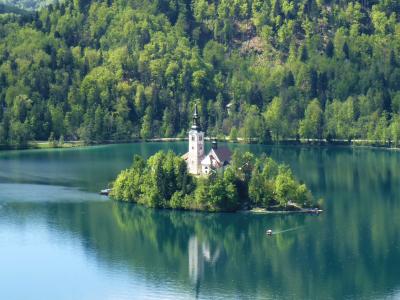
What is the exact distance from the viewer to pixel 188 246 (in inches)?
3541

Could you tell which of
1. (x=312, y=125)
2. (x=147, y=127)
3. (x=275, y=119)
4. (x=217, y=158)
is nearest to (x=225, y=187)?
(x=217, y=158)

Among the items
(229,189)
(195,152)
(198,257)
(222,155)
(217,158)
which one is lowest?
(198,257)

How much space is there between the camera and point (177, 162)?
10281 cm

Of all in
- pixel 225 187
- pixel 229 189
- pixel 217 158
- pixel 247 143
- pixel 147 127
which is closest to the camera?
pixel 229 189

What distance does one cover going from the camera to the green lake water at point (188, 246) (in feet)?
245

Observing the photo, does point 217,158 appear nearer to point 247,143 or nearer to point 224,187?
point 224,187

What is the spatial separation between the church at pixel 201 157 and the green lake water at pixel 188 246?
9.84m

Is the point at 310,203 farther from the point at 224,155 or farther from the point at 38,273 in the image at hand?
the point at 38,273

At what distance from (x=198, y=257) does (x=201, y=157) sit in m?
28.5

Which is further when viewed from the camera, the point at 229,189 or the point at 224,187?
the point at 224,187

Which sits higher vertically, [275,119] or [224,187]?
[275,119]

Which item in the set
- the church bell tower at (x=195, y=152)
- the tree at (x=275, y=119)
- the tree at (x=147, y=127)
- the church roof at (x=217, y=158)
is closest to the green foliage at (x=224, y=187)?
the church roof at (x=217, y=158)

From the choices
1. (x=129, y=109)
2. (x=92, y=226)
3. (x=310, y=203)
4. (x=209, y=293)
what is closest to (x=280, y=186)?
(x=310, y=203)

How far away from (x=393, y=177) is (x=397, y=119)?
5077 centimetres
